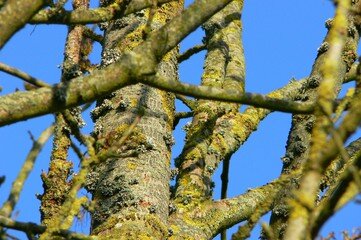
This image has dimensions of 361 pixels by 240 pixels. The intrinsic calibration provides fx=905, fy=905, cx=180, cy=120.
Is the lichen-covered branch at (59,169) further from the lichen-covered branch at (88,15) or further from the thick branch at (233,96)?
the thick branch at (233,96)

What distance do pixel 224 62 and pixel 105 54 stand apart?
1.11 m

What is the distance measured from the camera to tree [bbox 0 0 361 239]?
2.63 meters

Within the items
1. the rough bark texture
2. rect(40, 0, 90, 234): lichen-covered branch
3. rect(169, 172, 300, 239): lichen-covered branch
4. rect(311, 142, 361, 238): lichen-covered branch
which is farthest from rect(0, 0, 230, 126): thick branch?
rect(40, 0, 90, 234): lichen-covered branch

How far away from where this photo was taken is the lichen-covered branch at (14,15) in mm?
3270

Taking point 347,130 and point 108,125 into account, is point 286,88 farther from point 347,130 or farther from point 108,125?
point 347,130

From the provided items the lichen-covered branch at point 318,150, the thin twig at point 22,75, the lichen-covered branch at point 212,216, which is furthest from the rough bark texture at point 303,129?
the lichen-covered branch at point 318,150

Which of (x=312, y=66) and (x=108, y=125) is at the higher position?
(x=312, y=66)

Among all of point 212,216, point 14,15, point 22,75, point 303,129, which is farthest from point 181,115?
point 14,15

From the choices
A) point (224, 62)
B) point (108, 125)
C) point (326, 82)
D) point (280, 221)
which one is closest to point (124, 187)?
point (108, 125)

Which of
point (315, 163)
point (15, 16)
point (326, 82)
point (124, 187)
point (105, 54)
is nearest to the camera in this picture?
point (315, 163)

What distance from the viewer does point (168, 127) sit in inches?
225

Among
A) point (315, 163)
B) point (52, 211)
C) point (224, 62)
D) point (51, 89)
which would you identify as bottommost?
point (315, 163)

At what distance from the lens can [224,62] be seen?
22.2 feet

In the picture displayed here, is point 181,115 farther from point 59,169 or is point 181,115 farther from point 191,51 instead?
point 59,169
